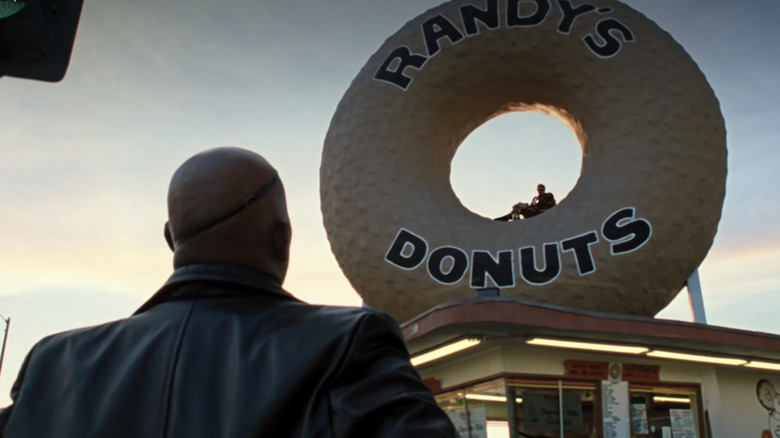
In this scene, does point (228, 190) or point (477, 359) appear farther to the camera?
point (477, 359)

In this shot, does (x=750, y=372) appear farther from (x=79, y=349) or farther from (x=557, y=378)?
(x=79, y=349)

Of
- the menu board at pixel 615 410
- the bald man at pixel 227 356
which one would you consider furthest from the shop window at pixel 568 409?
the bald man at pixel 227 356

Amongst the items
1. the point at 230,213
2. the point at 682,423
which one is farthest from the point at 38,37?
the point at 682,423

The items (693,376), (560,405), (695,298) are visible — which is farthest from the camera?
(695,298)

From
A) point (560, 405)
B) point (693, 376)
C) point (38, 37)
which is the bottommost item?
point (560, 405)

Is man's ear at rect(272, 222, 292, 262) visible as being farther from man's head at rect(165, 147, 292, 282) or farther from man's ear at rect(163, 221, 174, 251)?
man's ear at rect(163, 221, 174, 251)

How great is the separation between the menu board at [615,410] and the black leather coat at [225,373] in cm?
458

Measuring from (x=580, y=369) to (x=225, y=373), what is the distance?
462 cm

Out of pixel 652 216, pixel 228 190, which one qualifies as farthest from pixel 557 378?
pixel 228 190

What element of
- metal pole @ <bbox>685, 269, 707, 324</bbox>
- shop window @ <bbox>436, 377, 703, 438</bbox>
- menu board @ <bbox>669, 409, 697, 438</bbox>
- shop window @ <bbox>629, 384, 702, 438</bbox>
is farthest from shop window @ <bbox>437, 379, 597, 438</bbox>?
metal pole @ <bbox>685, 269, 707, 324</bbox>

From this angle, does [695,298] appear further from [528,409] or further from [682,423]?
[528,409]

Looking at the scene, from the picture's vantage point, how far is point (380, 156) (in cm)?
655

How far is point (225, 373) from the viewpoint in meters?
0.94

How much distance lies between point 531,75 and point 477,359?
291 centimetres
